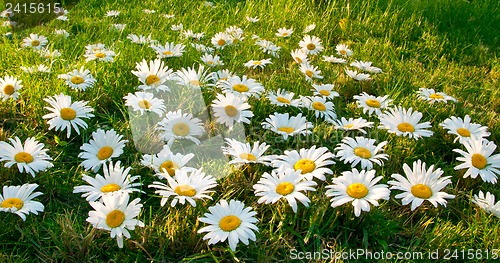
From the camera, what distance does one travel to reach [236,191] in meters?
1.98

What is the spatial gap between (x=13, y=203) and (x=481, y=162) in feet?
6.16

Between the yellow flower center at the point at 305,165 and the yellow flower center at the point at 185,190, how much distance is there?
430 mm

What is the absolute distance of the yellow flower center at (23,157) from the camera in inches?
78.0

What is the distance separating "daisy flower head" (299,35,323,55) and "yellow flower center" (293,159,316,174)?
1.54m

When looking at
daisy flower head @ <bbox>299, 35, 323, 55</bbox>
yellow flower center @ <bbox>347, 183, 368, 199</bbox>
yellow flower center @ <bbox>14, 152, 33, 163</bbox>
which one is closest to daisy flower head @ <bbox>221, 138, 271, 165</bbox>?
yellow flower center @ <bbox>347, 183, 368, 199</bbox>

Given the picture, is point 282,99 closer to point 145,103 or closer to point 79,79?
point 145,103

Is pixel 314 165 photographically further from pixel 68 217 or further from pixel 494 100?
pixel 494 100

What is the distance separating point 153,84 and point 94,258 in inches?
41.1

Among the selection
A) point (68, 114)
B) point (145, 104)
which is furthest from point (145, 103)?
point (68, 114)

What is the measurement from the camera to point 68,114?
87.4 inches

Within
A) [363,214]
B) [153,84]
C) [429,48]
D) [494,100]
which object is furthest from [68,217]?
[429,48]

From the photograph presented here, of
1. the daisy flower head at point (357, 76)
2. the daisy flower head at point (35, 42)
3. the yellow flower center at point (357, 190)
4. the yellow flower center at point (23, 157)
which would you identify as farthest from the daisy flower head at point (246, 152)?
the daisy flower head at point (35, 42)

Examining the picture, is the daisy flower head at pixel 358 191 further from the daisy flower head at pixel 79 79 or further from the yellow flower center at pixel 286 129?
the daisy flower head at pixel 79 79

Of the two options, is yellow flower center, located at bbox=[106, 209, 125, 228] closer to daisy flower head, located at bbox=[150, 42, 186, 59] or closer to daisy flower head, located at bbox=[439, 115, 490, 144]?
daisy flower head, located at bbox=[150, 42, 186, 59]
